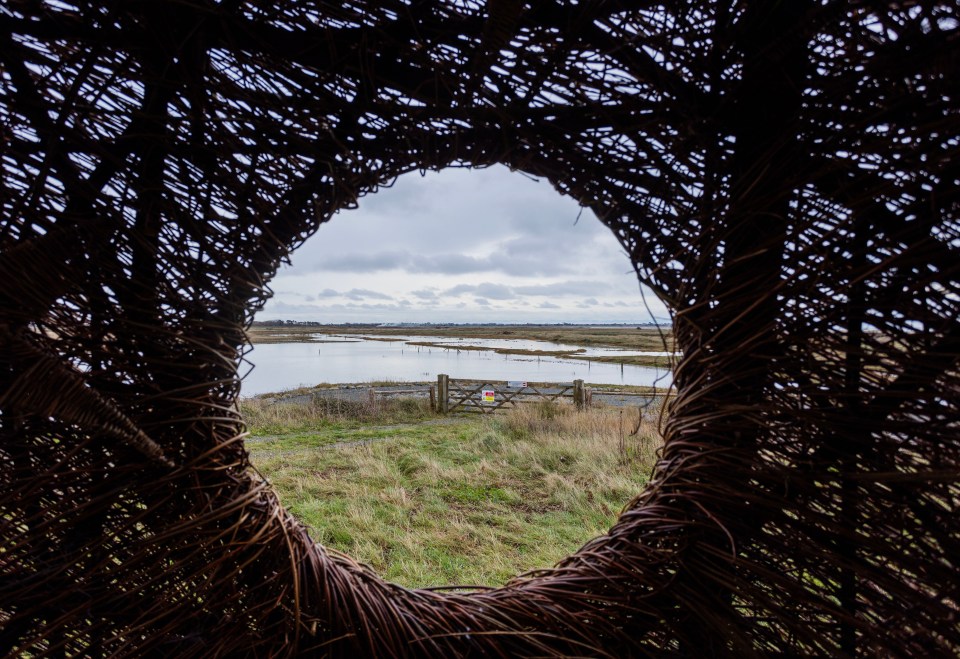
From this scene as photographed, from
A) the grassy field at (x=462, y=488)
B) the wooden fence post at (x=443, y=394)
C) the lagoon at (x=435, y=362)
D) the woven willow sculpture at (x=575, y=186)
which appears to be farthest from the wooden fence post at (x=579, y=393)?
the lagoon at (x=435, y=362)

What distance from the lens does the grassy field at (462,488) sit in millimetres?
3264

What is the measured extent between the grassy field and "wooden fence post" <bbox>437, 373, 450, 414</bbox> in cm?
262

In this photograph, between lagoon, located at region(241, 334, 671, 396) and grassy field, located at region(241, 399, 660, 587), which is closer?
grassy field, located at region(241, 399, 660, 587)

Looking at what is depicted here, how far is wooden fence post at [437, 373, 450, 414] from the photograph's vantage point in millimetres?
11375

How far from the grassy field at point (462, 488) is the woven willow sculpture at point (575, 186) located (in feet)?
7.36

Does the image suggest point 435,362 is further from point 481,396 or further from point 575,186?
point 575,186

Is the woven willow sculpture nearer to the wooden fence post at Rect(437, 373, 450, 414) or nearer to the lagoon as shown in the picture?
the wooden fence post at Rect(437, 373, 450, 414)

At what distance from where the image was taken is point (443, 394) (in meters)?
11.5

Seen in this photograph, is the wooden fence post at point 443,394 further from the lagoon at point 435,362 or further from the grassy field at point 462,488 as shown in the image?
the lagoon at point 435,362

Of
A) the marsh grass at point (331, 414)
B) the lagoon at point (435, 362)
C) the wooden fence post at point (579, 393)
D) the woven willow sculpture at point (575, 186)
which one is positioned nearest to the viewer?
the woven willow sculpture at point (575, 186)

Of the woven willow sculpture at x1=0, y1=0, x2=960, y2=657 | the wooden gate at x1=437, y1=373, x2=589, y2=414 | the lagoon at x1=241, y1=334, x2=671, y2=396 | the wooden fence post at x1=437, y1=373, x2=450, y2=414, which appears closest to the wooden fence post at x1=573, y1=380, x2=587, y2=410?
the wooden gate at x1=437, y1=373, x2=589, y2=414

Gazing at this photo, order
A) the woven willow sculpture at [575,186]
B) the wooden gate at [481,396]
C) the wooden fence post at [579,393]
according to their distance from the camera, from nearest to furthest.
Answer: the woven willow sculpture at [575,186], the wooden fence post at [579,393], the wooden gate at [481,396]

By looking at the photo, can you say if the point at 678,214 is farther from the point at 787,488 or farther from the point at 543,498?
the point at 543,498

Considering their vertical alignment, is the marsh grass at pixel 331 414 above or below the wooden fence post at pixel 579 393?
below
